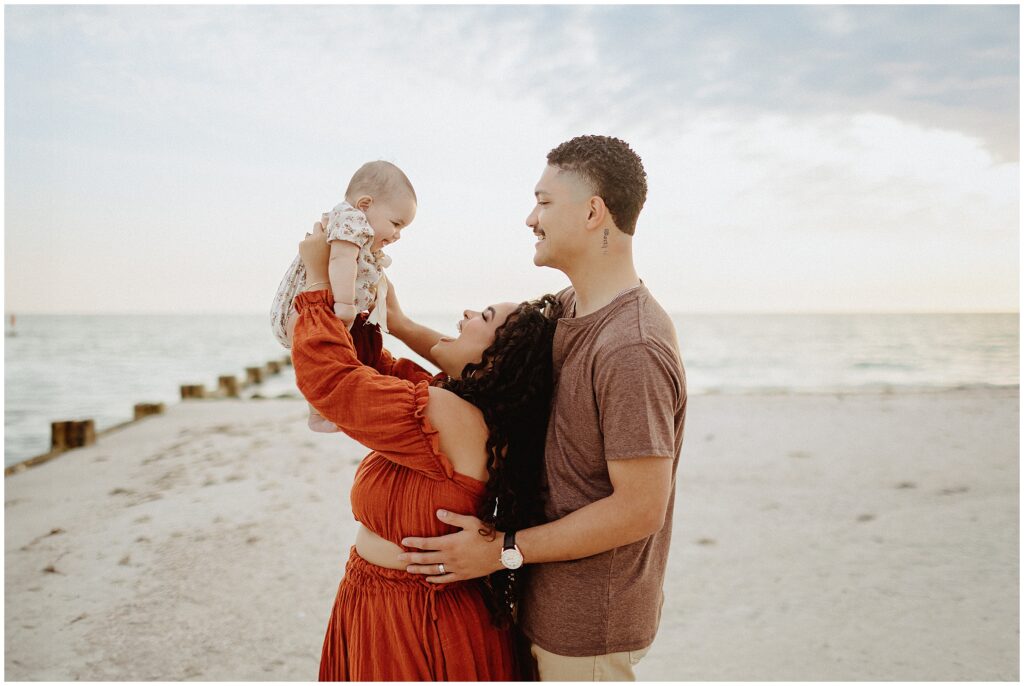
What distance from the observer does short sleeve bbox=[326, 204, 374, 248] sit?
2.24 m

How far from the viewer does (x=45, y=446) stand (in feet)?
40.5

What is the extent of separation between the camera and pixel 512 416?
81.6 inches

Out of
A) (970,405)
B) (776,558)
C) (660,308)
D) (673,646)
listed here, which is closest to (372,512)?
(660,308)

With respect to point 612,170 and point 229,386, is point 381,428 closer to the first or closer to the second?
point 612,170

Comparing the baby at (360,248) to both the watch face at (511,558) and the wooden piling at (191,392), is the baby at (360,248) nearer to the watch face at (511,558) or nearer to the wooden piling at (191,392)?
the watch face at (511,558)

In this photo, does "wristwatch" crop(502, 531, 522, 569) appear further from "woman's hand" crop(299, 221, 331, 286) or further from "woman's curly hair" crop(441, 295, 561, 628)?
"woman's hand" crop(299, 221, 331, 286)

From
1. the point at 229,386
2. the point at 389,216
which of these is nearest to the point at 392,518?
the point at 389,216

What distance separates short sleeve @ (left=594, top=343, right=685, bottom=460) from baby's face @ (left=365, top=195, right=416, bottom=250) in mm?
939

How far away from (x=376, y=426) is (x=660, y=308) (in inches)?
34.0

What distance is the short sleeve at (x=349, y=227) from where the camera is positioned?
7.34 ft

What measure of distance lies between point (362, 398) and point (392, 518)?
1.38 ft

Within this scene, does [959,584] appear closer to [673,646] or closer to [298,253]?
[673,646]

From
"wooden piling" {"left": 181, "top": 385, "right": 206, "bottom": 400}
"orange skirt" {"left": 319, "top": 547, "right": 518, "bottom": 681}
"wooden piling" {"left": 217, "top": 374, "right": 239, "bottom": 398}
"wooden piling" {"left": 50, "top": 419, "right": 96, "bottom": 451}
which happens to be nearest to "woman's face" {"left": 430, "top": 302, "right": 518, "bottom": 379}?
"orange skirt" {"left": 319, "top": 547, "right": 518, "bottom": 681}

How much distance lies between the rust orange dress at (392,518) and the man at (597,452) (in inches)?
3.8
